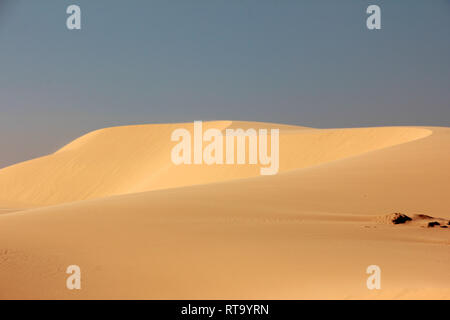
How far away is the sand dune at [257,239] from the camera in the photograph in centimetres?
514

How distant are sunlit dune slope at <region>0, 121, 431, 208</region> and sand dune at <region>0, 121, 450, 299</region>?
1259 cm

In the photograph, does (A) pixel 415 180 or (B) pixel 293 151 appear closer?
(A) pixel 415 180

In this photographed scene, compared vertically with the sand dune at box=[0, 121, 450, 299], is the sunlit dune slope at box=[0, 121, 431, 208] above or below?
above

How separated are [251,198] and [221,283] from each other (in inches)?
204

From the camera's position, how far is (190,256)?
244 inches

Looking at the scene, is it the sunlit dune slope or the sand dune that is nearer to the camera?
the sand dune

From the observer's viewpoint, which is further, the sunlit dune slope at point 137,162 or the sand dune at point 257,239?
the sunlit dune slope at point 137,162

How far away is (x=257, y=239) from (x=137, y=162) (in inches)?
1356

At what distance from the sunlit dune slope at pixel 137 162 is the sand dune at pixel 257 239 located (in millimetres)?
12593

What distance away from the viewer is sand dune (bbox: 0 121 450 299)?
16.9 feet
